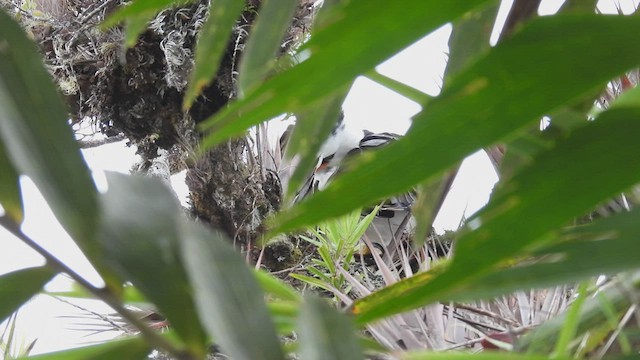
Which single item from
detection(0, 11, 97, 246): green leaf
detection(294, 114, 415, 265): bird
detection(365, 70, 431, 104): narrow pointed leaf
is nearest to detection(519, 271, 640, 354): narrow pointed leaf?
detection(365, 70, 431, 104): narrow pointed leaf

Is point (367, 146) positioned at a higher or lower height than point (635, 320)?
higher

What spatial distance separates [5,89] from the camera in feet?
0.52

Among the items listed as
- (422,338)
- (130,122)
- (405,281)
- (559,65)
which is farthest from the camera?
(130,122)

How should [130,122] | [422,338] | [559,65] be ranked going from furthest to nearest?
[130,122] → [422,338] → [559,65]

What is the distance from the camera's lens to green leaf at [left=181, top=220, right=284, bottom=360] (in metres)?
0.14

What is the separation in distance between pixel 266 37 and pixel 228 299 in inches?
6.2

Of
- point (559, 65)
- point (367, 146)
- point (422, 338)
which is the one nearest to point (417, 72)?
point (367, 146)

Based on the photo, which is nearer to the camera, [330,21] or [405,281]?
[330,21]

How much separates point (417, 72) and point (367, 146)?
0.26 m

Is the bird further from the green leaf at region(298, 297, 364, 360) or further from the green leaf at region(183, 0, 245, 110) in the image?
the green leaf at region(298, 297, 364, 360)

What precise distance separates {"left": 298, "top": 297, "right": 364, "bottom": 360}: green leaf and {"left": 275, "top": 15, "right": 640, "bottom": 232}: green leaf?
0.04m

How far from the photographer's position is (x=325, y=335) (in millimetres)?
142

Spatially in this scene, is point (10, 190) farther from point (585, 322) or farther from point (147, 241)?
point (585, 322)

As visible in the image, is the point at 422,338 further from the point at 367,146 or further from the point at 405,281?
the point at 367,146
